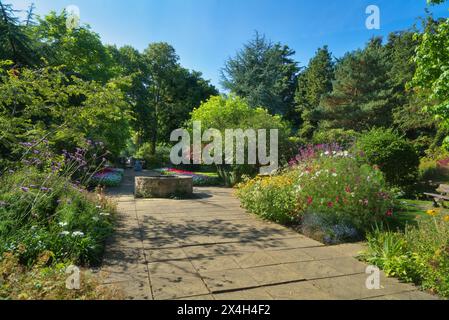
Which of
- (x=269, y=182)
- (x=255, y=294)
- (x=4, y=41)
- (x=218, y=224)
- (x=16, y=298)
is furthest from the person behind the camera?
(x=4, y=41)

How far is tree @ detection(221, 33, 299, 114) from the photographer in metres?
23.1

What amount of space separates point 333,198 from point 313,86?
1006 inches

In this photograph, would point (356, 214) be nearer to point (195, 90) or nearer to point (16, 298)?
point (16, 298)

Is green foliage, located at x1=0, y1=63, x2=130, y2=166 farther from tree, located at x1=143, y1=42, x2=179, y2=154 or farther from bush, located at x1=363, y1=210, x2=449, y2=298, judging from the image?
tree, located at x1=143, y1=42, x2=179, y2=154

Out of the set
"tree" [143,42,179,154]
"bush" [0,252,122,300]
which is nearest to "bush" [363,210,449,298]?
"bush" [0,252,122,300]

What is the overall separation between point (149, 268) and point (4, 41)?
29.2 ft

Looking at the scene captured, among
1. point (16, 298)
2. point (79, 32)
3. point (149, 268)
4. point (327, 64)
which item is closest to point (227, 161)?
point (149, 268)

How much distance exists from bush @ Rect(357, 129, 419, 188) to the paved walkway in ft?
17.7

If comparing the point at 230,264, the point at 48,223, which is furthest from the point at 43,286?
the point at 230,264

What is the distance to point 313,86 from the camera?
28.3 meters

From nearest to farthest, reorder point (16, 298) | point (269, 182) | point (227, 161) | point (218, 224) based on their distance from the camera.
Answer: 1. point (16, 298)
2. point (218, 224)
3. point (269, 182)
4. point (227, 161)

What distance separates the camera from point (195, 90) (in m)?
29.7

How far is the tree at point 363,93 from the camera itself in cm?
2194

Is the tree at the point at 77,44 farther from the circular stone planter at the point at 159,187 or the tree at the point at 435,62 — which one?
the tree at the point at 435,62
